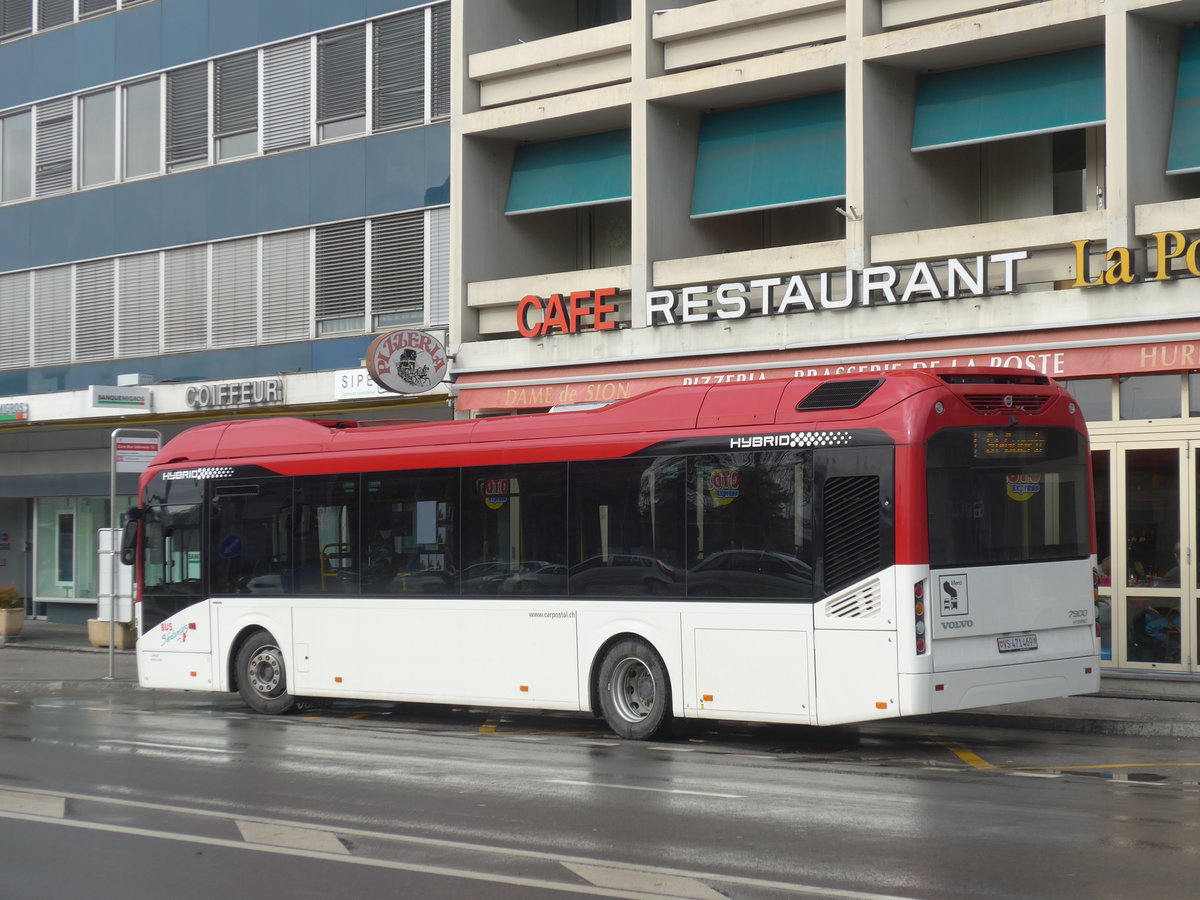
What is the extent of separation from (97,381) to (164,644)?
1368 cm

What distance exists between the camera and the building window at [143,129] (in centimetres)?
2983

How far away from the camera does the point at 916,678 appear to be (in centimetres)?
1188

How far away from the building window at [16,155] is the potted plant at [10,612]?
28.2 ft

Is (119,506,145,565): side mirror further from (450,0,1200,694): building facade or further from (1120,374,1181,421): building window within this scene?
(1120,374,1181,421): building window

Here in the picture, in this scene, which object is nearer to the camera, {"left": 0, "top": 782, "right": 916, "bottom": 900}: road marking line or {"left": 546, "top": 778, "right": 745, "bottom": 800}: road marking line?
{"left": 0, "top": 782, "right": 916, "bottom": 900}: road marking line

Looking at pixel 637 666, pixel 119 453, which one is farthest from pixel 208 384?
pixel 637 666

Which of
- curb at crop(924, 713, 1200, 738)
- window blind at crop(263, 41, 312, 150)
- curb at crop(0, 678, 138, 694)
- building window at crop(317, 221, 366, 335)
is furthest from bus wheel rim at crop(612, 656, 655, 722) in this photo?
window blind at crop(263, 41, 312, 150)

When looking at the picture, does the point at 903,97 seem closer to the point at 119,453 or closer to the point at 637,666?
the point at 637,666

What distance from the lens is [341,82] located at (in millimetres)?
26531

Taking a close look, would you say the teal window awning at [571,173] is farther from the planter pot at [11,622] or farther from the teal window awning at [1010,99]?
the planter pot at [11,622]

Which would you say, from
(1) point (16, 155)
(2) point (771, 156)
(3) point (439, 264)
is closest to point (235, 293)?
(3) point (439, 264)

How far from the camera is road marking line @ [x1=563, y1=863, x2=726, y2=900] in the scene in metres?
7.19

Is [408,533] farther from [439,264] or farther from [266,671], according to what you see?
[439,264]

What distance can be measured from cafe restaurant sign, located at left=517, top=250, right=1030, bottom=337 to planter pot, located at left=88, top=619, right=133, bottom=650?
30.0ft
